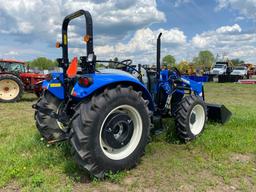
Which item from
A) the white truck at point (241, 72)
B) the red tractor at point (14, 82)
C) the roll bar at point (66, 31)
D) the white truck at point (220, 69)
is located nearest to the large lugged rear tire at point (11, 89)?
the red tractor at point (14, 82)

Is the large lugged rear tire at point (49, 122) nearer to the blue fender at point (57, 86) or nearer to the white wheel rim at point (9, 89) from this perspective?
the blue fender at point (57, 86)

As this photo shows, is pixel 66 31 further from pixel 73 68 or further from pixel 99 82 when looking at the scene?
pixel 99 82

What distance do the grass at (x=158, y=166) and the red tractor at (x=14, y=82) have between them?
6.33m

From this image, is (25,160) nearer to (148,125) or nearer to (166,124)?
(148,125)

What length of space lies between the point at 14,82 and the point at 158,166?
9.48 metres

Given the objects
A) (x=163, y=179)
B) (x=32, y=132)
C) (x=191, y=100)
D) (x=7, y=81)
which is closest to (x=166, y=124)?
(x=191, y=100)

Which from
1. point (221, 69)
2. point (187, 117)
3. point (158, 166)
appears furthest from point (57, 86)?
point (221, 69)

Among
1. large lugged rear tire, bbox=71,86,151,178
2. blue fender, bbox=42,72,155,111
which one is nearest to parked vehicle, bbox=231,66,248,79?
blue fender, bbox=42,72,155,111

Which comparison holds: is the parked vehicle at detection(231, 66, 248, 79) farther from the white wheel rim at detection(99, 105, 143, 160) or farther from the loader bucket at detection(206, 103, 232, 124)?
the white wheel rim at detection(99, 105, 143, 160)

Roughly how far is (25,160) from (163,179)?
2093 millimetres

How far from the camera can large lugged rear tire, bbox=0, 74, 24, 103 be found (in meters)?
12.2

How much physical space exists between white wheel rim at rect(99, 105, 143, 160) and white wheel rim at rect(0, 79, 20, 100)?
9184mm

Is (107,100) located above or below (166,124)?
above

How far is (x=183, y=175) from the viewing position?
13.6 feet
